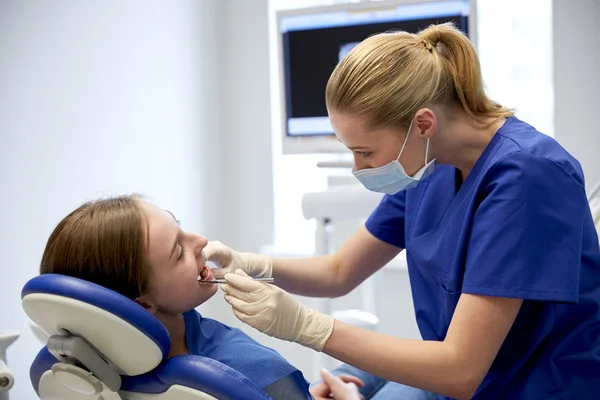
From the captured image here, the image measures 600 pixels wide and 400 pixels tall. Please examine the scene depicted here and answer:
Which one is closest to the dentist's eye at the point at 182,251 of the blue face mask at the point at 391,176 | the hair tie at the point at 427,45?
the blue face mask at the point at 391,176

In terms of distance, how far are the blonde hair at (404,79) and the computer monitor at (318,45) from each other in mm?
1075

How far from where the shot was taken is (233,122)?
338 cm

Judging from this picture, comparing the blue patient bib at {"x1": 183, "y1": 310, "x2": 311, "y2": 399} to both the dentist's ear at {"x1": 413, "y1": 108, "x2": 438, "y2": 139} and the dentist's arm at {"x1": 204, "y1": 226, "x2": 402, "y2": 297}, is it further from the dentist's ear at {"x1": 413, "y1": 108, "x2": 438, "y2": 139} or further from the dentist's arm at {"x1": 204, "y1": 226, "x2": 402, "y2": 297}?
the dentist's ear at {"x1": 413, "y1": 108, "x2": 438, "y2": 139}

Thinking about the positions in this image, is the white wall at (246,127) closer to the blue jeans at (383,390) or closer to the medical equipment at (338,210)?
the medical equipment at (338,210)

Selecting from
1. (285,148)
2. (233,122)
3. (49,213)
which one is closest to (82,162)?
(49,213)

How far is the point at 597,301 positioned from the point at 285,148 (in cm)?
158

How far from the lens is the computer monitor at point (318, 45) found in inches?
95.3

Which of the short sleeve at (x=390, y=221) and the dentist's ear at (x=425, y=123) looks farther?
the short sleeve at (x=390, y=221)

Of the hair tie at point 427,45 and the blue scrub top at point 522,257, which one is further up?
the hair tie at point 427,45

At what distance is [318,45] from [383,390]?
1451 mm

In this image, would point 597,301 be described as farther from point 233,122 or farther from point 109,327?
point 233,122

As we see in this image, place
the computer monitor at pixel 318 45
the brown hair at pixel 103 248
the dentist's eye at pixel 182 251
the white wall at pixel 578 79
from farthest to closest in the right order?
1. the white wall at pixel 578 79
2. the computer monitor at pixel 318 45
3. the dentist's eye at pixel 182 251
4. the brown hair at pixel 103 248

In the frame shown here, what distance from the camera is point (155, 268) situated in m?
1.23

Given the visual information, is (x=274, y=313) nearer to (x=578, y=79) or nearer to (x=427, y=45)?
(x=427, y=45)
